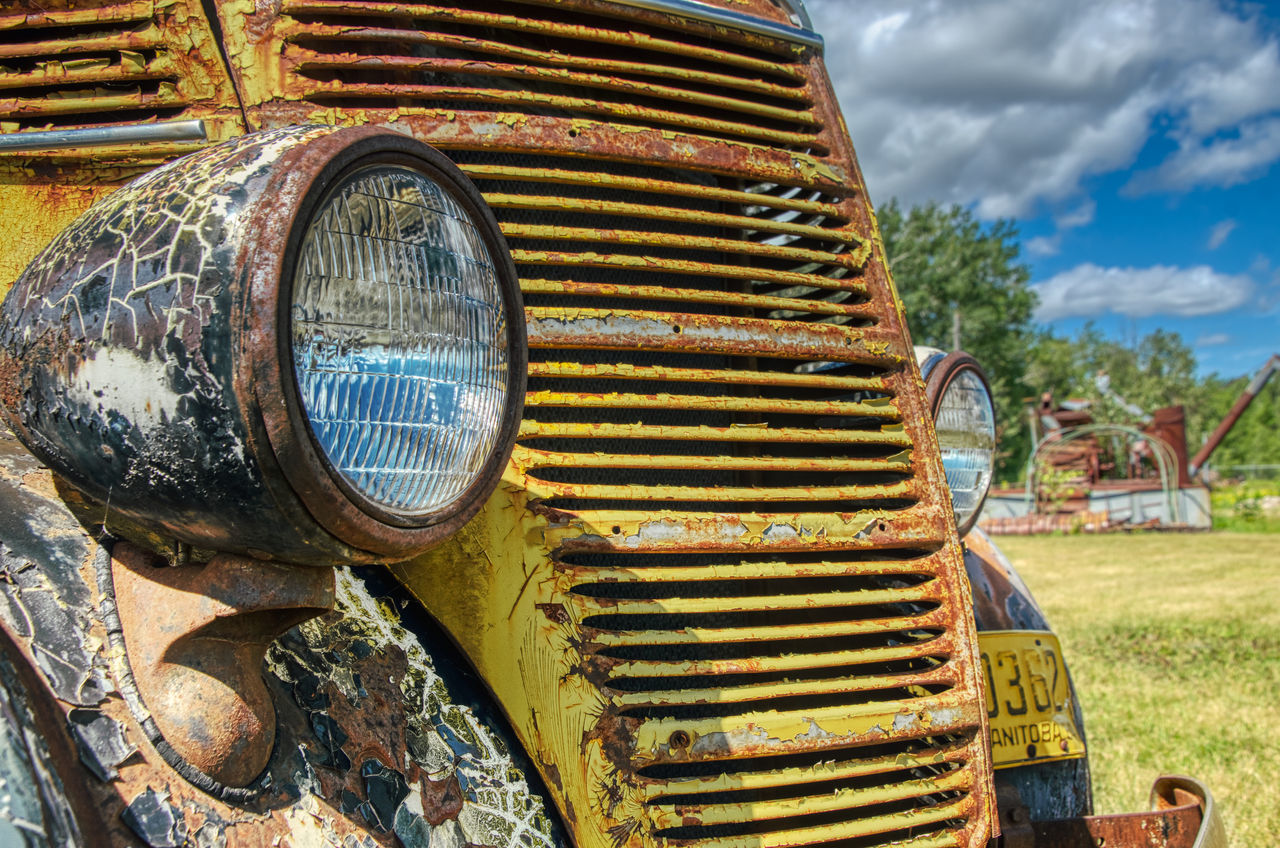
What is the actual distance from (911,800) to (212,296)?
1.48m

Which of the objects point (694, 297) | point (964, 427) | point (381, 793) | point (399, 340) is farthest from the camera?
point (964, 427)

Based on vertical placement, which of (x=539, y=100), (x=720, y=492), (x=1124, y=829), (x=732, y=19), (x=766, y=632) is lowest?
(x=1124, y=829)

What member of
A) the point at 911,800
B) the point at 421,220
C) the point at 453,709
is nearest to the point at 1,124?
the point at 421,220

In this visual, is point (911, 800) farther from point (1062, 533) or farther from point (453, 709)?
point (1062, 533)

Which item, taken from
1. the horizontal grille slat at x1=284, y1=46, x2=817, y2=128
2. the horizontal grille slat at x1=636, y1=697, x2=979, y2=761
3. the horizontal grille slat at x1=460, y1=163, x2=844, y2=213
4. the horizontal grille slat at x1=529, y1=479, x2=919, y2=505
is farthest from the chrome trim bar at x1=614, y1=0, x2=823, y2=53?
the horizontal grille slat at x1=636, y1=697, x2=979, y2=761

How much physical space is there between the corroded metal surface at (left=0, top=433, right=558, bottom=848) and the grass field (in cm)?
346

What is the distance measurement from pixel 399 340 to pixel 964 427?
154 centimetres

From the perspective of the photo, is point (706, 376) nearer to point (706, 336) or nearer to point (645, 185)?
point (706, 336)

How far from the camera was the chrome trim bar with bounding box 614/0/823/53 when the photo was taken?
184 centimetres

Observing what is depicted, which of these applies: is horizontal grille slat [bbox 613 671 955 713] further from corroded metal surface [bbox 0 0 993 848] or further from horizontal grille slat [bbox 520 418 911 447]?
horizontal grille slat [bbox 520 418 911 447]

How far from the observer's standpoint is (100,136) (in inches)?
59.4

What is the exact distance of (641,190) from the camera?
1.75 metres

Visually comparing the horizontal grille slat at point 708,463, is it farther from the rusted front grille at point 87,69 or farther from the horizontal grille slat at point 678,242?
the rusted front grille at point 87,69

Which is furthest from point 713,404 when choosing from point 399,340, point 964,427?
point 964,427
